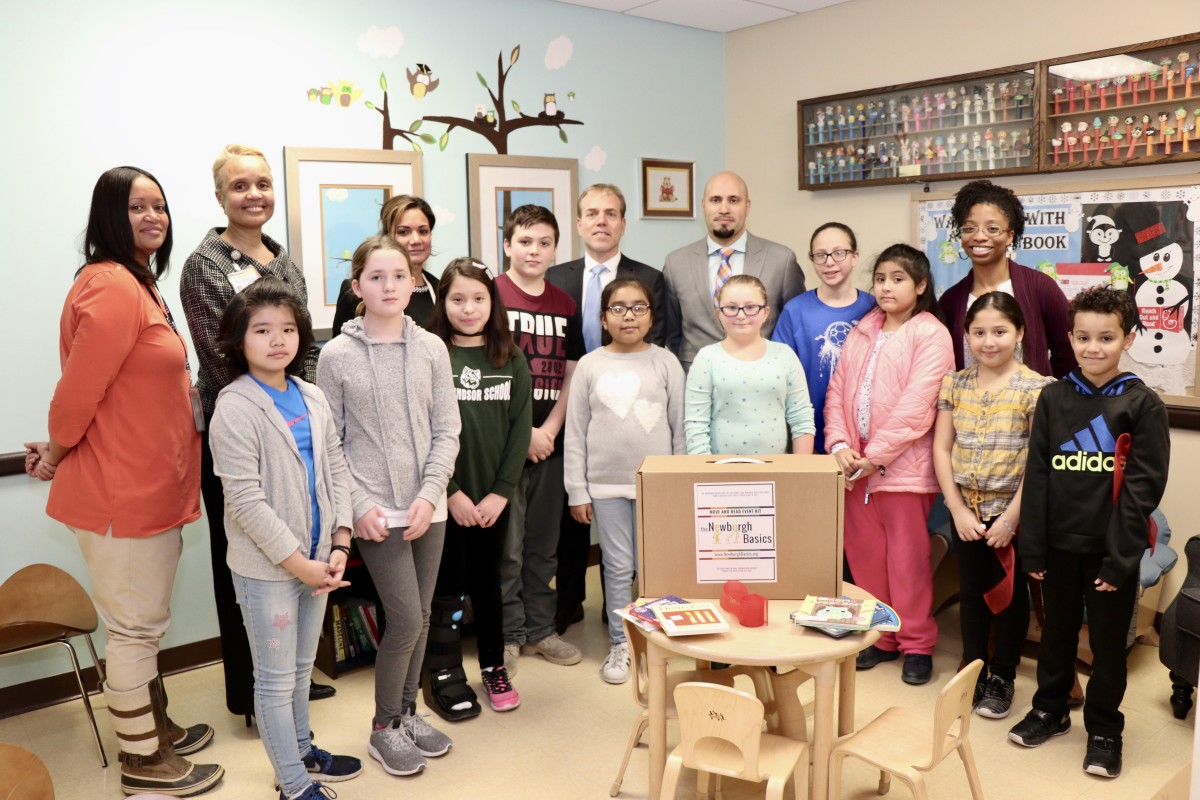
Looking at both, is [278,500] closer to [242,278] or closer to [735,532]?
[242,278]

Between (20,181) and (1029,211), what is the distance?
11.5 ft

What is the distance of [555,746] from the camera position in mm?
2832

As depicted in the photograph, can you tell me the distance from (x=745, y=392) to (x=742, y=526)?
793 millimetres

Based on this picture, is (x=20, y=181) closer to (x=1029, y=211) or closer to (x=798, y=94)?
(x=798, y=94)

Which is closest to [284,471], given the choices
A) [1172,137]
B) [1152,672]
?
[1152,672]

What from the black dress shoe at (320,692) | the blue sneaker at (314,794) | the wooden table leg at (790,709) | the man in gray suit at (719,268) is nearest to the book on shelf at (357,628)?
the black dress shoe at (320,692)

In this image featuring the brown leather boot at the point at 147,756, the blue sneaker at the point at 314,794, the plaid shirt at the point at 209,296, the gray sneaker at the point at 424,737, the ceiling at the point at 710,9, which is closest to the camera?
the blue sneaker at the point at 314,794

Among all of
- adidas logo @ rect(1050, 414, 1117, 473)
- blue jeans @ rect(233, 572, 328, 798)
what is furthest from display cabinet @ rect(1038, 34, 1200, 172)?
blue jeans @ rect(233, 572, 328, 798)

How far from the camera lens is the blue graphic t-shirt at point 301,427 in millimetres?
2369

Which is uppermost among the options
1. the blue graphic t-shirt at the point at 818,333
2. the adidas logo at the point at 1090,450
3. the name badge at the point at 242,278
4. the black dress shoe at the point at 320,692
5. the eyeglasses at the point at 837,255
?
the eyeglasses at the point at 837,255

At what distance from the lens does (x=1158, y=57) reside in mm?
3420

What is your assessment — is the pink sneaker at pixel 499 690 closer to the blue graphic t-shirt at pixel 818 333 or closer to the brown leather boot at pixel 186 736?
the brown leather boot at pixel 186 736

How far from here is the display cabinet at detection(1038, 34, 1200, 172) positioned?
3.37m

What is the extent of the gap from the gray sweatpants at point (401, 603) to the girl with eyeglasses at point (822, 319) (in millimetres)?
1356
